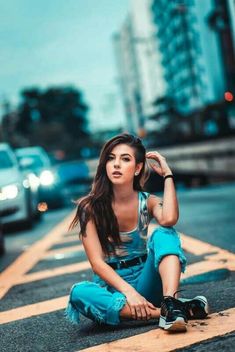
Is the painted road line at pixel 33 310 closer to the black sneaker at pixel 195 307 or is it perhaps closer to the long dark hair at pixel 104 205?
the long dark hair at pixel 104 205

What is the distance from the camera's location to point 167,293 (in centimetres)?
344

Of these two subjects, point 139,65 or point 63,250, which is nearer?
point 63,250

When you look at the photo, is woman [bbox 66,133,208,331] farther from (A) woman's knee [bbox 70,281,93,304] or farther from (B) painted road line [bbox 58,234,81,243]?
(B) painted road line [bbox 58,234,81,243]

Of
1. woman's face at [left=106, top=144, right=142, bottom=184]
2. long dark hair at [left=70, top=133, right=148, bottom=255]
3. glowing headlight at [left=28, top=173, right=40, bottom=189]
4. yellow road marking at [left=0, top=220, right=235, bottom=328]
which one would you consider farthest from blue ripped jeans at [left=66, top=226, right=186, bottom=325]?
glowing headlight at [left=28, top=173, right=40, bottom=189]

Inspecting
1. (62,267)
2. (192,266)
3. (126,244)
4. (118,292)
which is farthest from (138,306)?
(62,267)

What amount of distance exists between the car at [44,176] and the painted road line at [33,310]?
446 inches

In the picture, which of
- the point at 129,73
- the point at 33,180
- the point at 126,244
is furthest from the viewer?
the point at 129,73

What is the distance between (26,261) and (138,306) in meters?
4.31

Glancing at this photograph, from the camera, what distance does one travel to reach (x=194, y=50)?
281ft

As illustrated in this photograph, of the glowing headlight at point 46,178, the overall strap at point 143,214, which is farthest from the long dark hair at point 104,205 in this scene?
the glowing headlight at point 46,178

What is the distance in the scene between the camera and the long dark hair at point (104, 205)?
3.77 metres

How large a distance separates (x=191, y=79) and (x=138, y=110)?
67275mm

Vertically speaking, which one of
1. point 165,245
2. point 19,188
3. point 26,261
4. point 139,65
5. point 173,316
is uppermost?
point 139,65

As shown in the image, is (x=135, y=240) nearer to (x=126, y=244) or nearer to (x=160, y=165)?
(x=126, y=244)
